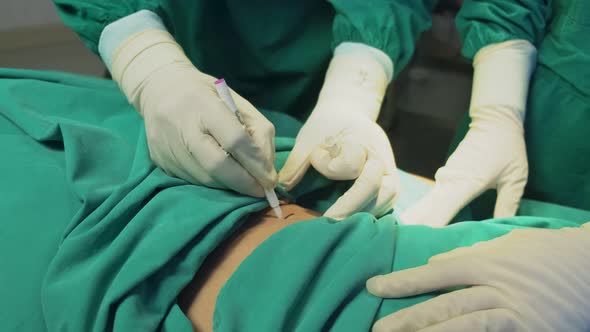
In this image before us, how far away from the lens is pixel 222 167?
69 centimetres

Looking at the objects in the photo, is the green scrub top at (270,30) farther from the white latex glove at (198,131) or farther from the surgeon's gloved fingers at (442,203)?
the surgeon's gloved fingers at (442,203)

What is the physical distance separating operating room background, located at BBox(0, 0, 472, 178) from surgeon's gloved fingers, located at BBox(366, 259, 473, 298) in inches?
45.7

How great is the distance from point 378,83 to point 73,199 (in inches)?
25.5

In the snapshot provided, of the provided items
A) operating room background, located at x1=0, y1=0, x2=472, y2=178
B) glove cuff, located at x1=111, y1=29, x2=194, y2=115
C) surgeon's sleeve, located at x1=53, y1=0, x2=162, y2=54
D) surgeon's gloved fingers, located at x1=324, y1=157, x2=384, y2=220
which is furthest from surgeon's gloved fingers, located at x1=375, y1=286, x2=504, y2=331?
operating room background, located at x1=0, y1=0, x2=472, y2=178

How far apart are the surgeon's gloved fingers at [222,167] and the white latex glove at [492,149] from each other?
1.00 feet

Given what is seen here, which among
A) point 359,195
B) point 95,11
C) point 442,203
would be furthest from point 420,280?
point 95,11

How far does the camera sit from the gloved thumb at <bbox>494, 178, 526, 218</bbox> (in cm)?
87

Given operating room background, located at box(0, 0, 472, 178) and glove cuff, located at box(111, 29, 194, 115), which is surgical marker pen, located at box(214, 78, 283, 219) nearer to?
glove cuff, located at box(111, 29, 194, 115)

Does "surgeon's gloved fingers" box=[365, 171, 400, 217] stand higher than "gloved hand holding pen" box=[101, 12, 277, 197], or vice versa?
"gloved hand holding pen" box=[101, 12, 277, 197]

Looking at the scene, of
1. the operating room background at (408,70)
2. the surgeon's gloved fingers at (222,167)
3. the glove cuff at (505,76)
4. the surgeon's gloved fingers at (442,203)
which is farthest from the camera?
the operating room background at (408,70)

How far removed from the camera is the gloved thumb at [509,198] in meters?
0.87

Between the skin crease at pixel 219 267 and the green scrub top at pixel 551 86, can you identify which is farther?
the green scrub top at pixel 551 86

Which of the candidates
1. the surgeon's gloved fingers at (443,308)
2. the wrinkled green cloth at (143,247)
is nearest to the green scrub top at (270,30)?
the wrinkled green cloth at (143,247)

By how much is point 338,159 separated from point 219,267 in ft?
0.85
